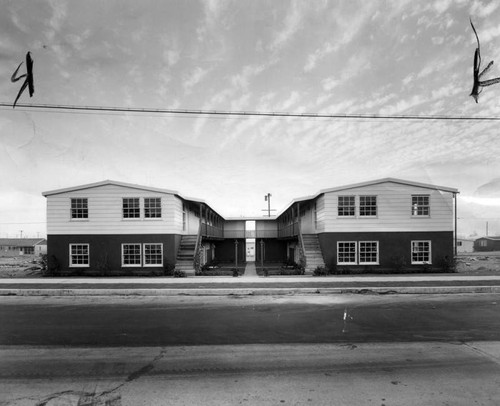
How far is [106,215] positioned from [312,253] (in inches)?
553

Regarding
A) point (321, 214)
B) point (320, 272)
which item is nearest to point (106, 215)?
point (320, 272)

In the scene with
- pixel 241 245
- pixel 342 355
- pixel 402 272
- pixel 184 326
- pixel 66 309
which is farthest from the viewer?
pixel 241 245

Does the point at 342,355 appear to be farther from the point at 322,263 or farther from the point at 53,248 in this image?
the point at 53,248

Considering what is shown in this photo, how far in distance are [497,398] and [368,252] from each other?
1968cm

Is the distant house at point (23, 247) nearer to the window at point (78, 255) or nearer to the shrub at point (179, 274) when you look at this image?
the window at point (78, 255)

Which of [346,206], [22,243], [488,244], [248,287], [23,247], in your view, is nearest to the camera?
[248,287]

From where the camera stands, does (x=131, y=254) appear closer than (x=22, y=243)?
Yes

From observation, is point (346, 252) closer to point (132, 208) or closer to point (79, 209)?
point (132, 208)

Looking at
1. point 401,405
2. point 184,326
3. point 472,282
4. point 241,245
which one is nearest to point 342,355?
point 401,405

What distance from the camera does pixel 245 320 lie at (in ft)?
34.8

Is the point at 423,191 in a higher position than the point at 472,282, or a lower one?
higher

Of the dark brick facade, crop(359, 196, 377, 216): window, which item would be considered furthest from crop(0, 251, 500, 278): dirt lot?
crop(359, 196, 377, 216): window

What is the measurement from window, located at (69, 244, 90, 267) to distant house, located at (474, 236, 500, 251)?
81.7 metres

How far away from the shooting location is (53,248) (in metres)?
24.2
